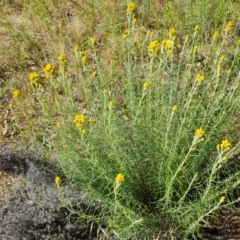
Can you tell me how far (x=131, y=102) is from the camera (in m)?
2.46

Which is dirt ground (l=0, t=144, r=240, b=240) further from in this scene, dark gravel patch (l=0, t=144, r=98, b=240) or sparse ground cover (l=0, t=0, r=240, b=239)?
sparse ground cover (l=0, t=0, r=240, b=239)

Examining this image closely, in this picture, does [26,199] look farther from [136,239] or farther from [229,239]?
[229,239]

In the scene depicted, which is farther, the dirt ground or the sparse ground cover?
the dirt ground

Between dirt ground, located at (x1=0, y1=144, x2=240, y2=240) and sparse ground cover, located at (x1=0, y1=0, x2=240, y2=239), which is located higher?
sparse ground cover, located at (x1=0, y1=0, x2=240, y2=239)

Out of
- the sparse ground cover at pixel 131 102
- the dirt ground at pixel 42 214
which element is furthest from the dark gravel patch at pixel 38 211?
the sparse ground cover at pixel 131 102

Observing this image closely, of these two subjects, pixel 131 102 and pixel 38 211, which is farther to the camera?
pixel 38 211

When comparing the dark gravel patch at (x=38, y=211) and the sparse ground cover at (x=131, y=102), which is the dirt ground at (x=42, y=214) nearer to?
the dark gravel patch at (x=38, y=211)

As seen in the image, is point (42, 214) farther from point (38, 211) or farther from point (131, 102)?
point (131, 102)

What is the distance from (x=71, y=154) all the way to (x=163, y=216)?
706mm

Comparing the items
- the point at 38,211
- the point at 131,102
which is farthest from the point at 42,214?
the point at 131,102

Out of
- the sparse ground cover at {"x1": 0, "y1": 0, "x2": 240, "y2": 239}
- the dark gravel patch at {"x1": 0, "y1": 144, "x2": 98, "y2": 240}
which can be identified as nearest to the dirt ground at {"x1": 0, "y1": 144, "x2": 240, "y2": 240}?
the dark gravel patch at {"x1": 0, "y1": 144, "x2": 98, "y2": 240}

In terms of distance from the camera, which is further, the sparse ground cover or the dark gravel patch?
the dark gravel patch

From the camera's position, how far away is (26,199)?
8.97 feet

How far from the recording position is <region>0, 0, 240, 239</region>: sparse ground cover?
2281mm
